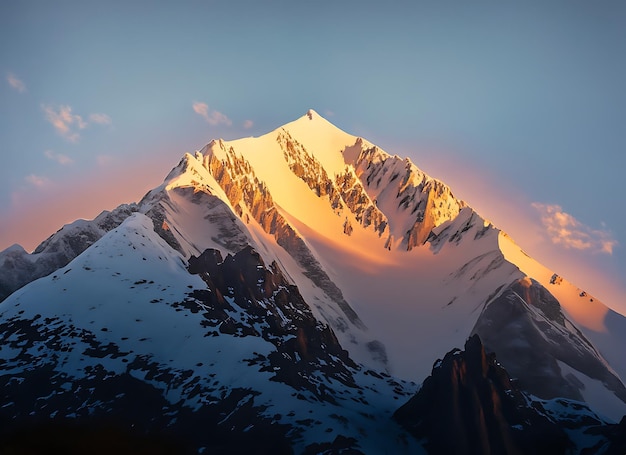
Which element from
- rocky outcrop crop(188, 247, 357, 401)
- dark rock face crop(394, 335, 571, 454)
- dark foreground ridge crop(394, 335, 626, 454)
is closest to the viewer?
dark foreground ridge crop(394, 335, 626, 454)

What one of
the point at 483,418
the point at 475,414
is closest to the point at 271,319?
the point at 475,414

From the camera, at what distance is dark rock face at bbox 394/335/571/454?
111688 millimetres

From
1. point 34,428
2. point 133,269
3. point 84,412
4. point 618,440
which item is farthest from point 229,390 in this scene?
point 618,440

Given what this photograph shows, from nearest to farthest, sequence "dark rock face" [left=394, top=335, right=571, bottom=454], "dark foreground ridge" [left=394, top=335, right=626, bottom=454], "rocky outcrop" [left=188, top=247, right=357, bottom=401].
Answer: "dark foreground ridge" [left=394, top=335, right=626, bottom=454]
"dark rock face" [left=394, top=335, right=571, bottom=454]
"rocky outcrop" [left=188, top=247, right=357, bottom=401]

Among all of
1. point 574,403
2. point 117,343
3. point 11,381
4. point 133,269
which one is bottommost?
point 11,381

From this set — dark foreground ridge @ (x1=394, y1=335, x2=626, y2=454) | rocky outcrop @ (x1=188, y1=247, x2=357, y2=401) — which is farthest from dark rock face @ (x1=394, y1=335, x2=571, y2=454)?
rocky outcrop @ (x1=188, y1=247, x2=357, y2=401)

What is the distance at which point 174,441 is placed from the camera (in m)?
99.5

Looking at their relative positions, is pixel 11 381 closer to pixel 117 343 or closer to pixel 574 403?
pixel 117 343

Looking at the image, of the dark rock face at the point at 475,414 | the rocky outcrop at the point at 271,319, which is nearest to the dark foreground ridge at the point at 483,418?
the dark rock face at the point at 475,414

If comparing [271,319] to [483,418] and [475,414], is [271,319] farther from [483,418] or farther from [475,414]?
[483,418]

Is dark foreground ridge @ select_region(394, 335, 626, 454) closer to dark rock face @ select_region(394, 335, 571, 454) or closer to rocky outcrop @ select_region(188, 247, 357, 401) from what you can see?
dark rock face @ select_region(394, 335, 571, 454)

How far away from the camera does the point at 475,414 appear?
11525cm

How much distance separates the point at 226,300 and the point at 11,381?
56559 millimetres

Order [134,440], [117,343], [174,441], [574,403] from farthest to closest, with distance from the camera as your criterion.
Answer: [574,403], [117,343], [174,441], [134,440]
